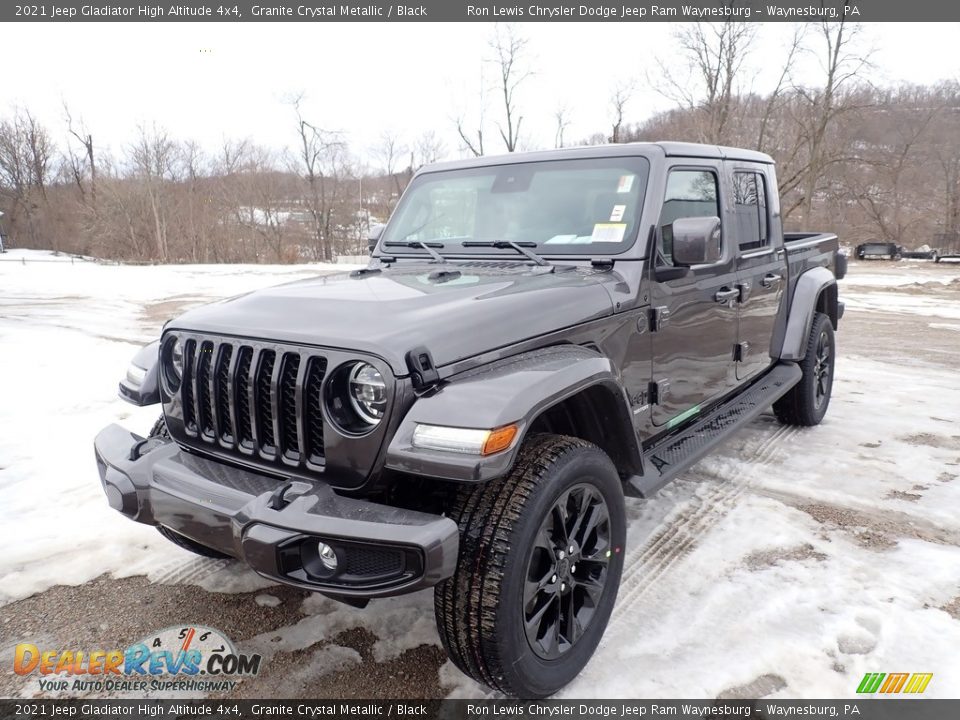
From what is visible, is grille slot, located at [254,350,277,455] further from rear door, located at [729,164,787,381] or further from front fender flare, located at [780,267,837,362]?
front fender flare, located at [780,267,837,362]

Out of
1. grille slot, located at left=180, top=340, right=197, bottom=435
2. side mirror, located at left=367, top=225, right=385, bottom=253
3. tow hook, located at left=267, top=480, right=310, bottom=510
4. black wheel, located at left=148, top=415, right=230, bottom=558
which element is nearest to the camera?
tow hook, located at left=267, top=480, right=310, bottom=510

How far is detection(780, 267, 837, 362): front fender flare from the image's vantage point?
469cm

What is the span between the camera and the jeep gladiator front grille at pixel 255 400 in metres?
2.15

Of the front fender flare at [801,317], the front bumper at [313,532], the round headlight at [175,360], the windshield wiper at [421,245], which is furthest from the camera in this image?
the front fender flare at [801,317]

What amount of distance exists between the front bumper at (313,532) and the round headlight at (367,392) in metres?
0.26

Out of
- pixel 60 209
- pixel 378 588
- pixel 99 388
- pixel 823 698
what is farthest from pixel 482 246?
pixel 60 209

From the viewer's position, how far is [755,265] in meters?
4.22

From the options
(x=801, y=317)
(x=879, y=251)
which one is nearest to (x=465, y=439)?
(x=801, y=317)

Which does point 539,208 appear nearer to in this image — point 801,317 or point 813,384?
point 801,317

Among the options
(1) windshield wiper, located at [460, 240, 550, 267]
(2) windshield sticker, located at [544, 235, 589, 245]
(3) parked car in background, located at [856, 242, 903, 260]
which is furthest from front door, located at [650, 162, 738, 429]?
(3) parked car in background, located at [856, 242, 903, 260]

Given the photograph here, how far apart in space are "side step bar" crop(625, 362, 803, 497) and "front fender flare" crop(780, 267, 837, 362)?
0.55ft

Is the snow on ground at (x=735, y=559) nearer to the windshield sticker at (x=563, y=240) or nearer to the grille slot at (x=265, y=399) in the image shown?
the grille slot at (x=265, y=399)

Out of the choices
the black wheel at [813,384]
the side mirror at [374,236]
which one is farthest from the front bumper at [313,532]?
the black wheel at [813,384]

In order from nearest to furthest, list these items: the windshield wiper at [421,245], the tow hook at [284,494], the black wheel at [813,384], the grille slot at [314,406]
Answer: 1. the tow hook at [284,494]
2. the grille slot at [314,406]
3. the windshield wiper at [421,245]
4. the black wheel at [813,384]
